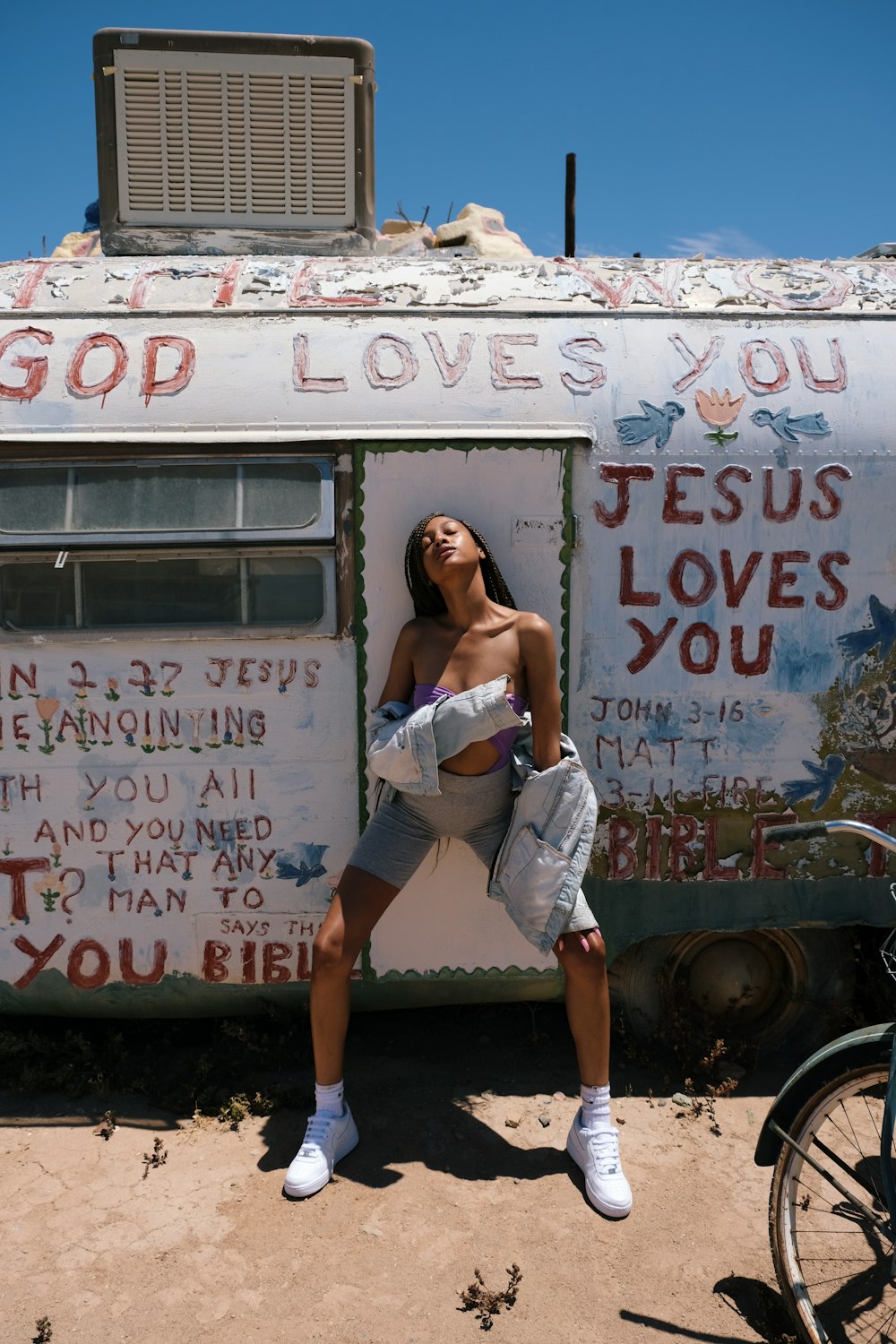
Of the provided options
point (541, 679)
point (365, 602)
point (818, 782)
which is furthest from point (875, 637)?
point (365, 602)

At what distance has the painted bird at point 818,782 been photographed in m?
3.66

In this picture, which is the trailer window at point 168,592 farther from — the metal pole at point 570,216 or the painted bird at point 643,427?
the metal pole at point 570,216

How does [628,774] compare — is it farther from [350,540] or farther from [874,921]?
Result: [350,540]

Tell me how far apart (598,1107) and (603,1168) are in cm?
18

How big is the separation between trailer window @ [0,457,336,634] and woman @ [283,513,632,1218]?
1.45 feet

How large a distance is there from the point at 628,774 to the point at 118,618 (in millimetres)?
1908

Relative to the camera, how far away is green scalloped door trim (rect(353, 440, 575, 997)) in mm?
3479

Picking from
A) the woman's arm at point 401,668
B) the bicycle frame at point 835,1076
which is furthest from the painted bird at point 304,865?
the bicycle frame at point 835,1076

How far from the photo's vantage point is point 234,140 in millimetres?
4262

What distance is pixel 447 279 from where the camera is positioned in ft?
12.4

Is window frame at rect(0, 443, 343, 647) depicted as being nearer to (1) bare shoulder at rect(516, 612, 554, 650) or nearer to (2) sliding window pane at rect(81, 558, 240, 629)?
(2) sliding window pane at rect(81, 558, 240, 629)

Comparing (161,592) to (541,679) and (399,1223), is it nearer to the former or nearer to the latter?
(541,679)

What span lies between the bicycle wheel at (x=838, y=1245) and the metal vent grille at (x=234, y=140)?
148 inches

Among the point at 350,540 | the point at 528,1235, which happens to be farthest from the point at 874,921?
the point at 350,540
